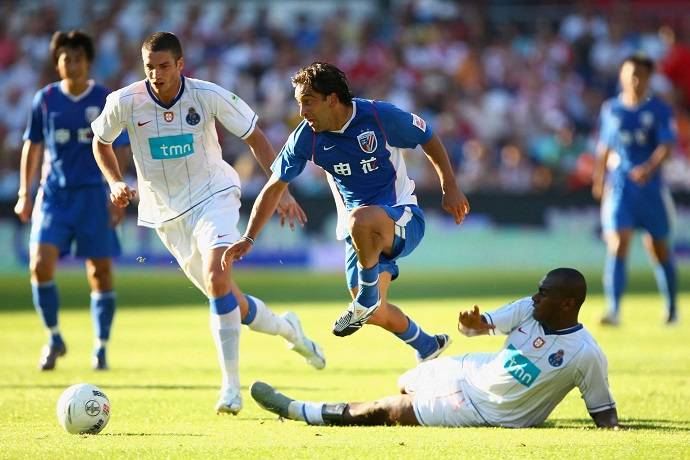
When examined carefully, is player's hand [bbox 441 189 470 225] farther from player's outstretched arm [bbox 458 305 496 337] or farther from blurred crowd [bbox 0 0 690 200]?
blurred crowd [bbox 0 0 690 200]

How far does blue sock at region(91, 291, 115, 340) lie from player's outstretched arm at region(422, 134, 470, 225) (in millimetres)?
3803

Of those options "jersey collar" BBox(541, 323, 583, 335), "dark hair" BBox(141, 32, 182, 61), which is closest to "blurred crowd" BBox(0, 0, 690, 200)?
"dark hair" BBox(141, 32, 182, 61)

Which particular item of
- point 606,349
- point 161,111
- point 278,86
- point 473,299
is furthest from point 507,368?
point 278,86

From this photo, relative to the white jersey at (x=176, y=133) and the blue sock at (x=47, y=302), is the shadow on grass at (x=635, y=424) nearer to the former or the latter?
the white jersey at (x=176, y=133)

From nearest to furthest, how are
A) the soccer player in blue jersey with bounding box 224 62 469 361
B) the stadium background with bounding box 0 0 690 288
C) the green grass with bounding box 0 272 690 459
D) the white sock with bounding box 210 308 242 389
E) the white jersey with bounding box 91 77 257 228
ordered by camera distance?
the green grass with bounding box 0 272 690 459 → the soccer player in blue jersey with bounding box 224 62 469 361 → the white sock with bounding box 210 308 242 389 → the white jersey with bounding box 91 77 257 228 → the stadium background with bounding box 0 0 690 288

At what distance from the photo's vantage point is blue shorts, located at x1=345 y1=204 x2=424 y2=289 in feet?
25.8

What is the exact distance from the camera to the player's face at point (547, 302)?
6.79 m

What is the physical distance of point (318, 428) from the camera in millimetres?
7148

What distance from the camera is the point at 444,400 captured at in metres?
7.03

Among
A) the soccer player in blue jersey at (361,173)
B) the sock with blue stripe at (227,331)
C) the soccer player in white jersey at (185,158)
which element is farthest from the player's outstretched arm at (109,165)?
the soccer player in blue jersey at (361,173)

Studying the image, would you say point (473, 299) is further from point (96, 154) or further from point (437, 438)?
point (437, 438)

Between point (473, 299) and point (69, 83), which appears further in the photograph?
point (473, 299)

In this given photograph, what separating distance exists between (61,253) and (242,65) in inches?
522

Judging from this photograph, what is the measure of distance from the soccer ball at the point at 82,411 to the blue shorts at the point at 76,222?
359 cm
